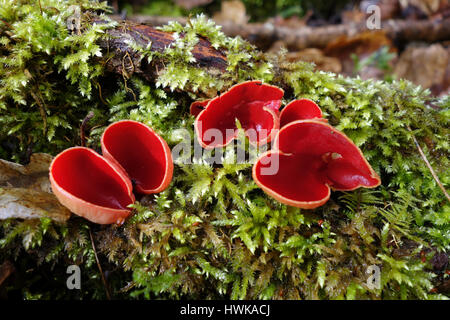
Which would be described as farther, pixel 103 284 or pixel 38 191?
pixel 103 284

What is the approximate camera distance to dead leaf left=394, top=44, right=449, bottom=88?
174 inches

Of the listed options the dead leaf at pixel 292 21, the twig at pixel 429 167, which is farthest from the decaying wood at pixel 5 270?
the dead leaf at pixel 292 21

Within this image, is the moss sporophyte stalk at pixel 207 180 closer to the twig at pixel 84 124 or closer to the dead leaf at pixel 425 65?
the twig at pixel 84 124

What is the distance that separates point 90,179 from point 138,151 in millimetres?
313

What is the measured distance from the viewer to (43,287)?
2.10 m

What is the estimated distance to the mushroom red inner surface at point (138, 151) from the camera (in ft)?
6.13

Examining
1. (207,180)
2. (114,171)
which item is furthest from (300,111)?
(114,171)

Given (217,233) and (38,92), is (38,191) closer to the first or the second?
(38,92)

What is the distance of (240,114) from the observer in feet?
6.79

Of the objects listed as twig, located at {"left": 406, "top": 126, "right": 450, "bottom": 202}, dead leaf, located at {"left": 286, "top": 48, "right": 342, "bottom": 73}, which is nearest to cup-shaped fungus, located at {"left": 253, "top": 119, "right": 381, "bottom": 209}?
Answer: twig, located at {"left": 406, "top": 126, "right": 450, "bottom": 202}

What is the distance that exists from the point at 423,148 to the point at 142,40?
1933 millimetres

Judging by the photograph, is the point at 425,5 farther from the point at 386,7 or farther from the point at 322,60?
the point at 322,60
